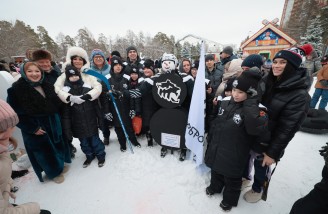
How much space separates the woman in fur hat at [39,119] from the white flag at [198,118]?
89.8 inches

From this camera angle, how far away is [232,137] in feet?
6.34

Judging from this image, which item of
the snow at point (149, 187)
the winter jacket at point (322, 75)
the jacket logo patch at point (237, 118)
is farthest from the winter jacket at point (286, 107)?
the winter jacket at point (322, 75)

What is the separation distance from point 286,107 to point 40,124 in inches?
137

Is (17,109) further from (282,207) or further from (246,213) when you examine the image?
(282,207)

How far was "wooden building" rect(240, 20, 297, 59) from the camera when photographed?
15180 millimetres

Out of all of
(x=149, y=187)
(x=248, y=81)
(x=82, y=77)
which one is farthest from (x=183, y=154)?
(x=82, y=77)

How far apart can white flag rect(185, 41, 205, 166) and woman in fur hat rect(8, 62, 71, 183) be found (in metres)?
2.28

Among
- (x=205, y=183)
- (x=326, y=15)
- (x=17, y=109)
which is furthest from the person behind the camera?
(x=326, y=15)

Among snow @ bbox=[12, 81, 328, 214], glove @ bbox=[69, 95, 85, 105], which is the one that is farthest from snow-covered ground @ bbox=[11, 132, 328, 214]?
glove @ bbox=[69, 95, 85, 105]

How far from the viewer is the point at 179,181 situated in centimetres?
260

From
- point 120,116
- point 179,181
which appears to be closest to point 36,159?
point 120,116

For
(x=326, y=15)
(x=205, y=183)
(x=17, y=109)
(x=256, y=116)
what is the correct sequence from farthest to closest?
(x=326, y=15) → (x=205, y=183) → (x=17, y=109) → (x=256, y=116)

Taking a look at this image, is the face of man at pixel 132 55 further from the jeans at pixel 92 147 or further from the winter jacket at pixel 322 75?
the winter jacket at pixel 322 75

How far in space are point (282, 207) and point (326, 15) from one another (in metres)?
26.0
